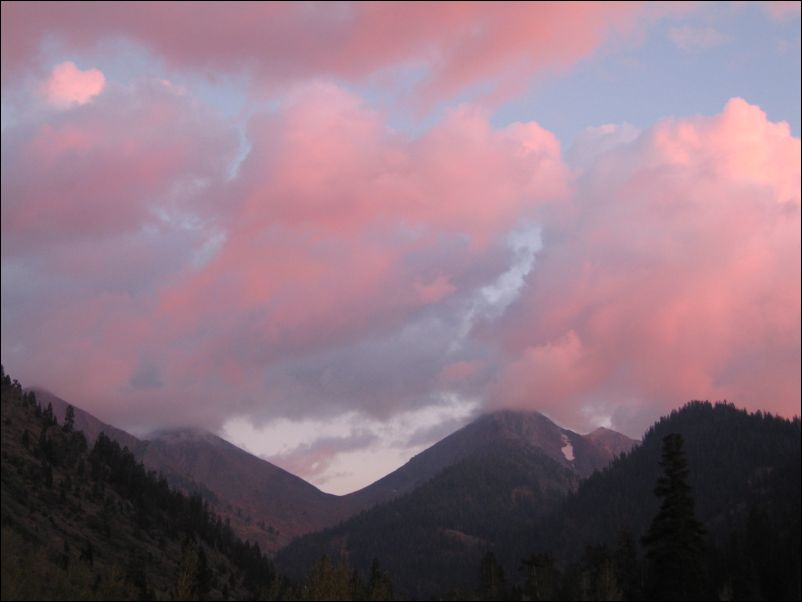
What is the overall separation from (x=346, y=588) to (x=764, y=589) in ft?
229

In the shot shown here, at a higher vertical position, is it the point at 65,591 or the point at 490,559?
the point at 490,559

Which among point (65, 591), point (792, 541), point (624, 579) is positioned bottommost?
point (65, 591)

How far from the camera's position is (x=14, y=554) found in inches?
6083

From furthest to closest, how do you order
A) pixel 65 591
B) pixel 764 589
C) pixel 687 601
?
pixel 764 589, pixel 65 591, pixel 687 601

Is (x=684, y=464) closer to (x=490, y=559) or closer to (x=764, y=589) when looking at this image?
(x=764, y=589)

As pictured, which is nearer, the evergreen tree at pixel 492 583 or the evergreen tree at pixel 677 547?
the evergreen tree at pixel 677 547

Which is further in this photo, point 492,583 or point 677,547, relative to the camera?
point 492,583

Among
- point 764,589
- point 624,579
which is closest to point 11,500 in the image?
point 624,579

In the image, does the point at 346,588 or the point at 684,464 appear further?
the point at 346,588

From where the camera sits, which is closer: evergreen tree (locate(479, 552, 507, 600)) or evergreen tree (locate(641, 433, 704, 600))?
evergreen tree (locate(641, 433, 704, 600))

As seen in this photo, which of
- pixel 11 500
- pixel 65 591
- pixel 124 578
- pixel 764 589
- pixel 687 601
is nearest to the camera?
pixel 687 601

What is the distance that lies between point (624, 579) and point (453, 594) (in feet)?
113

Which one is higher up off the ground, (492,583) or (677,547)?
(677,547)

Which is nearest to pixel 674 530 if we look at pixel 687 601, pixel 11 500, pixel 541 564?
pixel 687 601
